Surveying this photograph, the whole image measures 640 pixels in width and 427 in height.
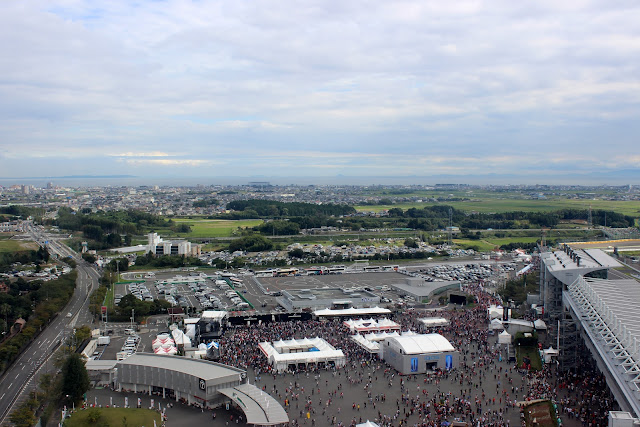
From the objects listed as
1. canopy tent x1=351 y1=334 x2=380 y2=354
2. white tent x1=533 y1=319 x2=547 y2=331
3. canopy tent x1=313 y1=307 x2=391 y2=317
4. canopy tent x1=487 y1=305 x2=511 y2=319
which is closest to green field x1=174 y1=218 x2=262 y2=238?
canopy tent x1=313 y1=307 x2=391 y2=317

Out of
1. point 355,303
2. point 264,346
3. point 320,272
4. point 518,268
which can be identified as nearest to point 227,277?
point 320,272

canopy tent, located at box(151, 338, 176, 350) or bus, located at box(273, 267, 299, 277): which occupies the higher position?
canopy tent, located at box(151, 338, 176, 350)

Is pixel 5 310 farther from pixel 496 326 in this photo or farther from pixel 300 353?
pixel 496 326

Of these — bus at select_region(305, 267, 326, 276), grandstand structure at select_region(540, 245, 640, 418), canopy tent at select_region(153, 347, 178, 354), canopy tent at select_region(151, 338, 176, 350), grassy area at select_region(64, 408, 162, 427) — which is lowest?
bus at select_region(305, 267, 326, 276)

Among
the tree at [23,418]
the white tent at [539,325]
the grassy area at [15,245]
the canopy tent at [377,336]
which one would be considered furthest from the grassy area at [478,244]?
the tree at [23,418]

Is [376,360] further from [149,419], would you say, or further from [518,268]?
[518,268]

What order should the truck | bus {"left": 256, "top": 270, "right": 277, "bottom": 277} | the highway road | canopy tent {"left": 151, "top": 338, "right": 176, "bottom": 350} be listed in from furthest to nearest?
bus {"left": 256, "top": 270, "right": 277, "bottom": 277}
the truck
canopy tent {"left": 151, "top": 338, "right": 176, "bottom": 350}
the highway road

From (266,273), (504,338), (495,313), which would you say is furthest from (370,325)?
(266,273)

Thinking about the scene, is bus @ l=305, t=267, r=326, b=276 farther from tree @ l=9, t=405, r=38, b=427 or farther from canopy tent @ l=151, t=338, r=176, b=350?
tree @ l=9, t=405, r=38, b=427
